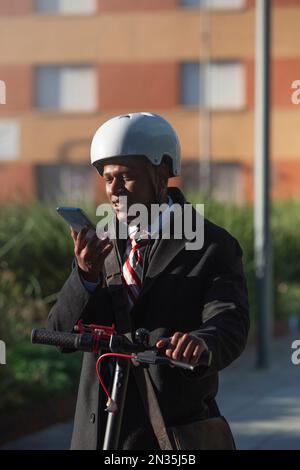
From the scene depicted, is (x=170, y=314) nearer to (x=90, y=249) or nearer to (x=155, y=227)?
(x=155, y=227)

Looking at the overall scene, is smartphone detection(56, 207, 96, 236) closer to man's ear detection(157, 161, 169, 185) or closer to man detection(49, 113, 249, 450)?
man detection(49, 113, 249, 450)

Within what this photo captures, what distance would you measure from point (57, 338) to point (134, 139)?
2.05ft

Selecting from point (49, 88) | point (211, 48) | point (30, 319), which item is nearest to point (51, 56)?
point (49, 88)

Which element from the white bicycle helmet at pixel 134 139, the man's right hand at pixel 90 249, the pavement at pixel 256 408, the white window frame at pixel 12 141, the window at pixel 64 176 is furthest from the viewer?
the white window frame at pixel 12 141

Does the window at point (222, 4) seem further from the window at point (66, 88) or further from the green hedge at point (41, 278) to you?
the green hedge at point (41, 278)

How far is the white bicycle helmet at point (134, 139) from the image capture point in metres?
3.52

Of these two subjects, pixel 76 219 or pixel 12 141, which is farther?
pixel 12 141

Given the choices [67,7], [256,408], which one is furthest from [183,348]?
[67,7]

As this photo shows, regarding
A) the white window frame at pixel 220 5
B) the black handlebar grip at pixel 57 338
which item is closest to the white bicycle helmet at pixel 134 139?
the black handlebar grip at pixel 57 338

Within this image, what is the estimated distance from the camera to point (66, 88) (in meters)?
43.1

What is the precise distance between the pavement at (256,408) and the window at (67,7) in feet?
96.6

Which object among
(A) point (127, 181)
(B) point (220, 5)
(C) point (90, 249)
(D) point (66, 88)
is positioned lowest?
(C) point (90, 249)

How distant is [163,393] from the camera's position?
341 cm

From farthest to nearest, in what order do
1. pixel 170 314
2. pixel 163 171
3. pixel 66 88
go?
pixel 66 88 → pixel 163 171 → pixel 170 314
